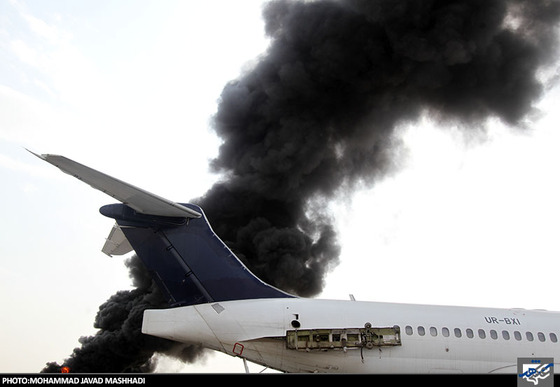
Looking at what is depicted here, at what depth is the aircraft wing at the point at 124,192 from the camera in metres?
11.4

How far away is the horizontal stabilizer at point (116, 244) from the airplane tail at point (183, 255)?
6.6 inches

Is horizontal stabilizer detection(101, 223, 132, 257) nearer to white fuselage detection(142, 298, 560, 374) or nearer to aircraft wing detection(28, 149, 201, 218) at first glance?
aircraft wing detection(28, 149, 201, 218)

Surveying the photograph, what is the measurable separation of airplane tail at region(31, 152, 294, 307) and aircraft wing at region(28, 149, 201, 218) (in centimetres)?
3

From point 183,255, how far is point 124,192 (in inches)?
93.8

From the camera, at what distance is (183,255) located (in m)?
14.3

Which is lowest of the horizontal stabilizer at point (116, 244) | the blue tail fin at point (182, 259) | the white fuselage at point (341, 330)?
the white fuselage at point (341, 330)

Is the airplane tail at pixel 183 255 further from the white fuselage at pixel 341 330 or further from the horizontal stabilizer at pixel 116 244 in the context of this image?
the white fuselage at pixel 341 330

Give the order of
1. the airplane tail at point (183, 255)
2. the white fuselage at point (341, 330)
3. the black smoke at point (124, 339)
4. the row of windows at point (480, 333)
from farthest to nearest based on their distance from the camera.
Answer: the black smoke at point (124, 339), the airplane tail at point (183, 255), the row of windows at point (480, 333), the white fuselage at point (341, 330)

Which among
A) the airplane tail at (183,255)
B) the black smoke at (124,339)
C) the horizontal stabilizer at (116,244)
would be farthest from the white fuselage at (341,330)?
the black smoke at (124,339)

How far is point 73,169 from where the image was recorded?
11578mm

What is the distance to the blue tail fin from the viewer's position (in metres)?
14.1

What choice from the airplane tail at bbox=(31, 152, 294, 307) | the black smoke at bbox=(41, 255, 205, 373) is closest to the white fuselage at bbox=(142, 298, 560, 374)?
the airplane tail at bbox=(31, 152, 294, 307)
